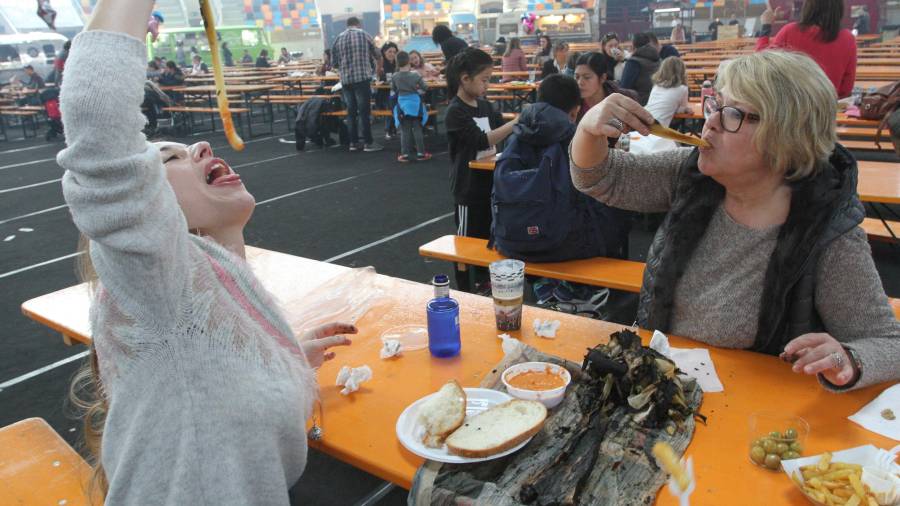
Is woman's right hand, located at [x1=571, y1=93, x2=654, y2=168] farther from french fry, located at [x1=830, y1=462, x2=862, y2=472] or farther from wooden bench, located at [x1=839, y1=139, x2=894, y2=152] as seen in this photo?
wooden bench, located at [x1=839, y1=139, x2=894, y2=152]

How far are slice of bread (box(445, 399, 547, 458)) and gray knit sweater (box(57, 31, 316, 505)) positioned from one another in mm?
322

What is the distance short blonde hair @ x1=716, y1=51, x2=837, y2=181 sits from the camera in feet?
5.24

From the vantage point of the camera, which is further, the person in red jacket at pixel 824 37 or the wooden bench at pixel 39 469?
the person in red jacket at pixel 824 37

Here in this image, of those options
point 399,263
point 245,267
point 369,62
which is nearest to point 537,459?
point 245,267

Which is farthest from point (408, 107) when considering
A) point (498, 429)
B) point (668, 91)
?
point (498, 429)

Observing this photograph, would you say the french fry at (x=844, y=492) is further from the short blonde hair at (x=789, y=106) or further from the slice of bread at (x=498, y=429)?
the short blonde hair at (x=789, y=106)

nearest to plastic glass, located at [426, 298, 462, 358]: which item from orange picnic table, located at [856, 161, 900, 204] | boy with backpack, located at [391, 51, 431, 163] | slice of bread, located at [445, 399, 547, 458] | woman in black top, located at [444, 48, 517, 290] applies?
slice of bread, located at [445, 399, 547, 458]

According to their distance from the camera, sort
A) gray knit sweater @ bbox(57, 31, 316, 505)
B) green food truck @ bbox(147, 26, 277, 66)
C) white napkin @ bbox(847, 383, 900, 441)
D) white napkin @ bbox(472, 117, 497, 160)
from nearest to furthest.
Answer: gray knit sweater @ bbox(57, 31, 316, 505) → white napkin @ bbox(847, 383, 900, 441) → white napkin @ bbox(472, 117, 497, 160) → green food truck @ bbox(147, 26, 277, 66)

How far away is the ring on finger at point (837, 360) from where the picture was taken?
1.44 meters

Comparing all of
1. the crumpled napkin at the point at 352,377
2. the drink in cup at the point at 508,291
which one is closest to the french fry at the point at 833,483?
the drink in cup at the point at 508,291

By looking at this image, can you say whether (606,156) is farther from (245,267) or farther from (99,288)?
(99,288)

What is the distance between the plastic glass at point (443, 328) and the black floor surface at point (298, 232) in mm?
906

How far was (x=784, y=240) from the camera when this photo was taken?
1642 mm

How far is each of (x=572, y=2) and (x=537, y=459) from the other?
26.6m
